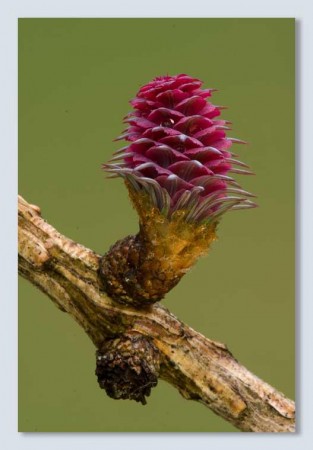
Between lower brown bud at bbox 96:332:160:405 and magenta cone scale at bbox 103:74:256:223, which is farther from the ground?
magenta cone scale at bbox 103:74:256:223

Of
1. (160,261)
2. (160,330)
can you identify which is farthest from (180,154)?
(160,330)

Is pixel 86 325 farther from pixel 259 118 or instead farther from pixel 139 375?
pixel 259 118

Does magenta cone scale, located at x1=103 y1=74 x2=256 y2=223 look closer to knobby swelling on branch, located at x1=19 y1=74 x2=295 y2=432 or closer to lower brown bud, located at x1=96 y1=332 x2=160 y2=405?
knobby swelling on branch, located at x1=19 y1=74 x2=295 y2=432

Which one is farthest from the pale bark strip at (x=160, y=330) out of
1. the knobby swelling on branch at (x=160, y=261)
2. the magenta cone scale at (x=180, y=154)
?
the magenta cone scale at (x=180, y=154)

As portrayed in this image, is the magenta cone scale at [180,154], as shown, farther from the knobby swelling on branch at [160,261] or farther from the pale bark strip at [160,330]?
the pale bark strip at [160,330]

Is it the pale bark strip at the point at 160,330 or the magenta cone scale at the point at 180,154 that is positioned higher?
the magenta cone scale at the point at 180,154

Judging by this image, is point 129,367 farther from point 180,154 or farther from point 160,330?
point 180,154

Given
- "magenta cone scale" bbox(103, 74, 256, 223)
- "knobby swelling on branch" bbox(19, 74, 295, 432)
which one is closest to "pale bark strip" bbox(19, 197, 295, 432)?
"knobby swelling on branch" bbox(19, 74, 295, 432)
